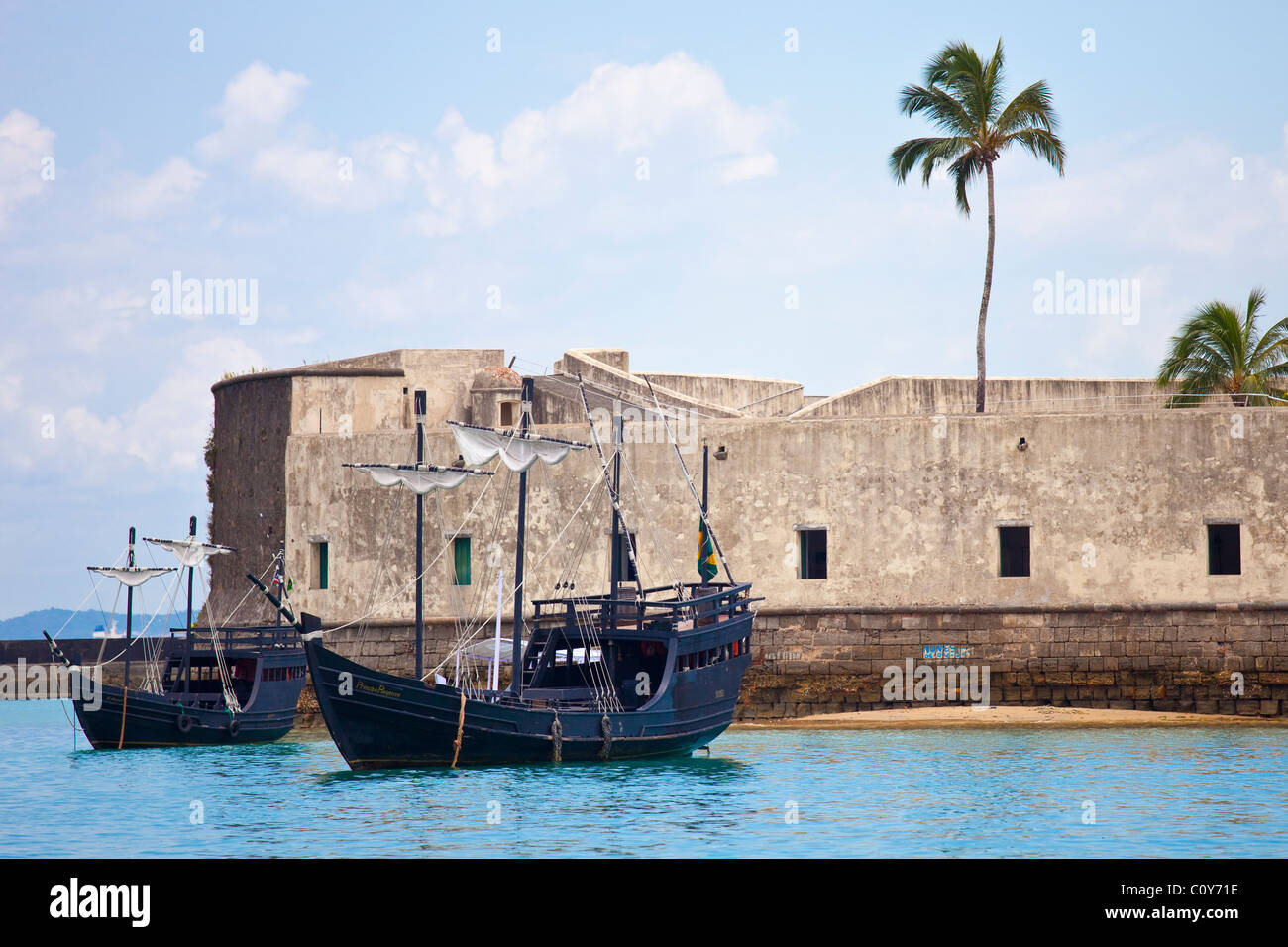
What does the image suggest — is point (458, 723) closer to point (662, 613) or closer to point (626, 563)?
point (662, 613)

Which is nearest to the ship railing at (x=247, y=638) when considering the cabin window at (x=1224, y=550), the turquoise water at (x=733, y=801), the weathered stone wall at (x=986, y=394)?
the turquoise water at (x=733, y=801)

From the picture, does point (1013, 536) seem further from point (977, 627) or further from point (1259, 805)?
point (1259, 805)

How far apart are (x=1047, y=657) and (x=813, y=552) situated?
179 inches

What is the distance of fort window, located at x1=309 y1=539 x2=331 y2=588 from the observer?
3006 cm

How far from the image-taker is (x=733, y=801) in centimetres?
1805

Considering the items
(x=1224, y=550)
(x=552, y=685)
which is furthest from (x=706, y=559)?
(x=1224, y=550)

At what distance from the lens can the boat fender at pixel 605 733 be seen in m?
21.9

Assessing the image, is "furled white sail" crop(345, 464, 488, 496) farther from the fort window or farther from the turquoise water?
the fort window

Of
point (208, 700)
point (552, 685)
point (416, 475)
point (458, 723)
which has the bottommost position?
point (208, 700)

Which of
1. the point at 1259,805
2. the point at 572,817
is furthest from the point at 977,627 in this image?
the point at 572,817

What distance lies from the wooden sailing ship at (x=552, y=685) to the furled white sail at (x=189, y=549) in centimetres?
851

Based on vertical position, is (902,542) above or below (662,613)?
above

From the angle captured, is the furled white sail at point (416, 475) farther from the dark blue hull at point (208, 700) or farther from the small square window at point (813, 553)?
the small square window at point (813, 553)
